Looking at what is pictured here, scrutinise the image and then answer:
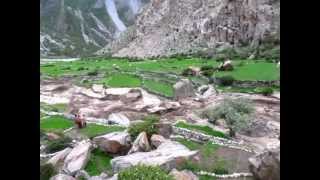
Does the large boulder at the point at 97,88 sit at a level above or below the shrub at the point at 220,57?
below

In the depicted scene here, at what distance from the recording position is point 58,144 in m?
5.27

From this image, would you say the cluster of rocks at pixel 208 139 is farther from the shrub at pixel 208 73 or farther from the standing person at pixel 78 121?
the standing person at pixel 78 121

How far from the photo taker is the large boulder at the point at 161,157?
482 cm

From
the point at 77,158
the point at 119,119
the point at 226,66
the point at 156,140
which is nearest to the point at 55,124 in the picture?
the point at 77,158

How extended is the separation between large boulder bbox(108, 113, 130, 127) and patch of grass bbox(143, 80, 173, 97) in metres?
0.57

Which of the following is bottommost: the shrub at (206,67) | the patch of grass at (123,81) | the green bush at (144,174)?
the green bush at (144,174)

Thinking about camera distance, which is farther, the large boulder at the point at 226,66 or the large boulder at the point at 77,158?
the large boulder at the point at 226,66

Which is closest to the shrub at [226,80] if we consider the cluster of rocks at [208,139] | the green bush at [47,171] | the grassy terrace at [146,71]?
the grassy terrace at [146,71]

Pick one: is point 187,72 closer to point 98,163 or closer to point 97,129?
point 97,129

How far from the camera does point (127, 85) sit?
240 inches

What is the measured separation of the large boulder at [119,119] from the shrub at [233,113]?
3.43ft
